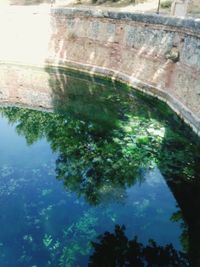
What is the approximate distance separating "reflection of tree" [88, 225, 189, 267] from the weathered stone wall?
17.0 feet

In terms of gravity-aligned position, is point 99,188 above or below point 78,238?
above

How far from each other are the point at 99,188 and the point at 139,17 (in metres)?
10.4

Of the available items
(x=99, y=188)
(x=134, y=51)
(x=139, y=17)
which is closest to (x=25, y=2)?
(x=134, y=51)

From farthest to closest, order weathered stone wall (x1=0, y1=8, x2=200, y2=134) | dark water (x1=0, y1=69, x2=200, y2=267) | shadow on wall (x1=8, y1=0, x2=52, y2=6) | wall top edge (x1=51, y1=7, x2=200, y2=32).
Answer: shadow on wall (x1=8, y1=0, x2=52, y2=6) < weathered stone wall (x1=0, y1=8, x2=200, y2=134) < wall top edge (x1=51, y1=7, x2=200, y2=32) < dark water (x1=0, y1=69, x2=200, y2=267)

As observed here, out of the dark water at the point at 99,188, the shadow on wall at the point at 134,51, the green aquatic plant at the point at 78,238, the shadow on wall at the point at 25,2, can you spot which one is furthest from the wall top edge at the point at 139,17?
the shadow on wall at the point at 25,2

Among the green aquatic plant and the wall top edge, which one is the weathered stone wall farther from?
the green aquatic plant

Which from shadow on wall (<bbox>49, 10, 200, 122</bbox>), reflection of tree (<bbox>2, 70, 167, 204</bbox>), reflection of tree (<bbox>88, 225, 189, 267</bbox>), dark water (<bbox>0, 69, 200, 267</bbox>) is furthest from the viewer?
shadow on wall (<bbox>49, 10, 200, 122</bbox>)

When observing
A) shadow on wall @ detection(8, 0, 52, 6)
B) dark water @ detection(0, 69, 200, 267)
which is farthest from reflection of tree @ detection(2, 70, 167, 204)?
shadow on wall @ detection(8, 0, 52, 6)

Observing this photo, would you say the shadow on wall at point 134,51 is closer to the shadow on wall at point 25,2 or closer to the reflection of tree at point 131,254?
the reflection of tree at point 131,254

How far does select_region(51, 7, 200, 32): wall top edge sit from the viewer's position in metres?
13.4

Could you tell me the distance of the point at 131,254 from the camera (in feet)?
24.5

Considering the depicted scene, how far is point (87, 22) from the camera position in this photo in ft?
71.3

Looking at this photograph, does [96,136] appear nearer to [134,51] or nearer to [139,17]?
[134,51]

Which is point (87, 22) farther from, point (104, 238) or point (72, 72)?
point (104, 238)
